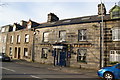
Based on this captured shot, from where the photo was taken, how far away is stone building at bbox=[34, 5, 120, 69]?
49.7 feet

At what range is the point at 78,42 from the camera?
17.1 m

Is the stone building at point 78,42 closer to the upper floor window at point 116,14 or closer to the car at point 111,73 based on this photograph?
the upper floor window at point 116,14

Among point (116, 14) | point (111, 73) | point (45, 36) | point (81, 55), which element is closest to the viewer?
point (111, 73)

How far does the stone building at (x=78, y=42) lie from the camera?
1516cm

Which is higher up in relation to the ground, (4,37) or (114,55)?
(4,37)

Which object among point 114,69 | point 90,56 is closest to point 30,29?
point 90,56

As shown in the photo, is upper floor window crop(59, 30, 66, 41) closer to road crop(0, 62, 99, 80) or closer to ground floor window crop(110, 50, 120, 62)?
ground floor window crop(110, 50, 120, 62)

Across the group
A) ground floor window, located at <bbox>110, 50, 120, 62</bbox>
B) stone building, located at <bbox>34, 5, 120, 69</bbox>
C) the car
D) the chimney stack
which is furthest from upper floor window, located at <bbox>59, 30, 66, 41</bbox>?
the car

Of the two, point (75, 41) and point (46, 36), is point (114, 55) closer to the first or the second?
Answer: point (75, 41)

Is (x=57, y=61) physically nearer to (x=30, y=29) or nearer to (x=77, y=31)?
(x=77, y=31)

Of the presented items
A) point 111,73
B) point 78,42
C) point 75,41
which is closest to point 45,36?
point 75,41

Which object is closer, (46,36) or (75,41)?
(75,41)

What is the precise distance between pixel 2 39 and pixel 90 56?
78.9 feet

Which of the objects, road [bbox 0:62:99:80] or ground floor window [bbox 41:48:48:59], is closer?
road [bbox 0:62:99:80]
